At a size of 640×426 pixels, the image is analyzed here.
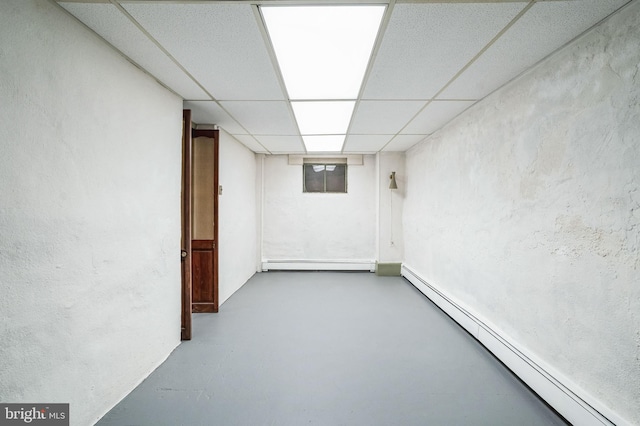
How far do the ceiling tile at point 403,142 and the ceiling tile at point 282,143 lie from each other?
1.61 m

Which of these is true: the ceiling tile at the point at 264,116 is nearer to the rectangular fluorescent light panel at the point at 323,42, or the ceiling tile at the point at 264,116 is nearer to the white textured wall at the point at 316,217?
the rectangular fluorescent light panel at the point at 323,42

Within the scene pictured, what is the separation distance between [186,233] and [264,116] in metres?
1.63

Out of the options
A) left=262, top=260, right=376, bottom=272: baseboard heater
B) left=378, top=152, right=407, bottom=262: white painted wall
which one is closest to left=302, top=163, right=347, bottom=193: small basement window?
left=378, top=152, right=407, bottom=262: white painted wall

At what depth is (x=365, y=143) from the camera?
4527 mm

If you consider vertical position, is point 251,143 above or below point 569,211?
above

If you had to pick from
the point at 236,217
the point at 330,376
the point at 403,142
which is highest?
the point at 403,142

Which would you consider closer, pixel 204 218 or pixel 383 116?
pixel 383 116

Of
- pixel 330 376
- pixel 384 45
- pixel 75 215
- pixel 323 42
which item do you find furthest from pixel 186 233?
pixel 384 45

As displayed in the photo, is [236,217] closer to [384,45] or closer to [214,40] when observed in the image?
[214,40]

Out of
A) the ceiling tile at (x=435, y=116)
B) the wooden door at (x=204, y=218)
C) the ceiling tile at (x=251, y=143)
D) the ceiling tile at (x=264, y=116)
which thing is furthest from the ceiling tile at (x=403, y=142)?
the wooden door at (x=204, y=218)

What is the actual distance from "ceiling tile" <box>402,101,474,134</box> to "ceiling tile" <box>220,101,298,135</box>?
1584mm

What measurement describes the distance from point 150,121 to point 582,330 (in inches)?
139

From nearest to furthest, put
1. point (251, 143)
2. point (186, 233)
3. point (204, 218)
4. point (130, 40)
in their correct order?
1. point (130, 40)
2. point (186, 233)
3. point (204, 218)
4. point (251, 143)

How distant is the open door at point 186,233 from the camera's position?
2.74m
